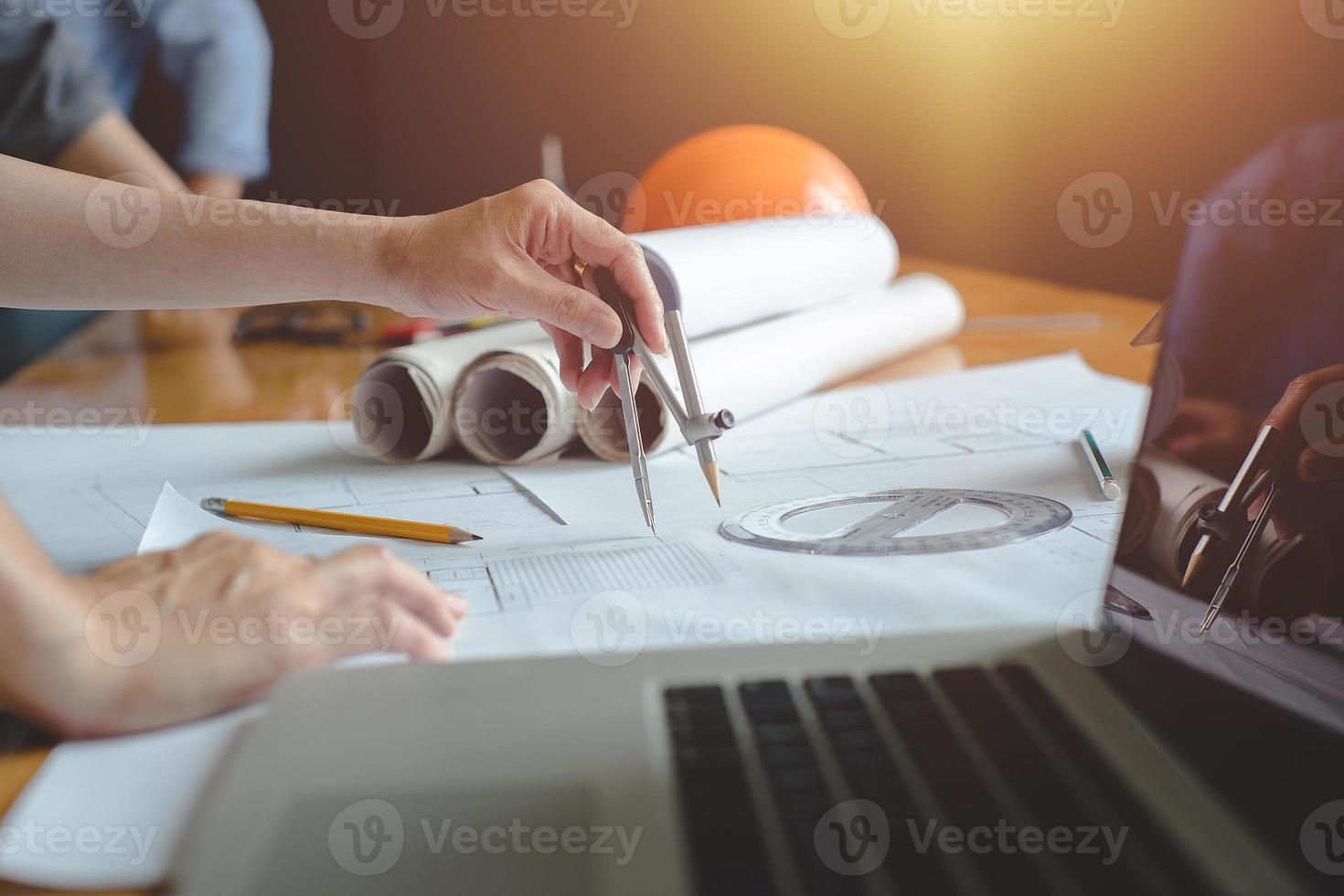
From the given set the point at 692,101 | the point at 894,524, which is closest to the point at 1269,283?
the point at 894,524

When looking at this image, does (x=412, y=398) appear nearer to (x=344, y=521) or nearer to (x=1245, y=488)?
(x=344, y=521)

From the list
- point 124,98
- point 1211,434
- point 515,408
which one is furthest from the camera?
point 124,98

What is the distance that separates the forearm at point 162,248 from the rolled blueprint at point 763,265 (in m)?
0.31

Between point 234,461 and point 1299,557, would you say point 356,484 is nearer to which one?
point 234,461

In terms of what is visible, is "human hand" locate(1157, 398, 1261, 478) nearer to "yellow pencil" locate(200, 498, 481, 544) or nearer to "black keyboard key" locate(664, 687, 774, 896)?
"black keyboard key" locate(664, 687, 774, 896)

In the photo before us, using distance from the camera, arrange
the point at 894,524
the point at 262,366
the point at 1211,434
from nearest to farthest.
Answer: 1. the point at 1211,434
2. the point at 894,524
3. the point at 262,366

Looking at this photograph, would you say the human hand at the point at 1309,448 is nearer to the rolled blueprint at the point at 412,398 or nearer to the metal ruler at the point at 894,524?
the metal ruler at the point at 894,524

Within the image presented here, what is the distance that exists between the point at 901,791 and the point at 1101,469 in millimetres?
564

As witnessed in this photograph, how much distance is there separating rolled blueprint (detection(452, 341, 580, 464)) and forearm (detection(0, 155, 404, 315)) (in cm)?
12

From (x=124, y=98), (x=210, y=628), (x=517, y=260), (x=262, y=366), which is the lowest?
(x=262, y=366)

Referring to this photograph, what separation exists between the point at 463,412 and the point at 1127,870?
2.37 ft

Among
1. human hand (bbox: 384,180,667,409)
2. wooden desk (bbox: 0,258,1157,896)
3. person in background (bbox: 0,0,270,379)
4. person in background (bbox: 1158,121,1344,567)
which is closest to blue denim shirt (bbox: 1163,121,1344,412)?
person in background (bbox: 1158,121,1344,567)

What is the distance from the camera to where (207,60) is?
A: 2008 mm

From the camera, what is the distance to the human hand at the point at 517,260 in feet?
2.62
